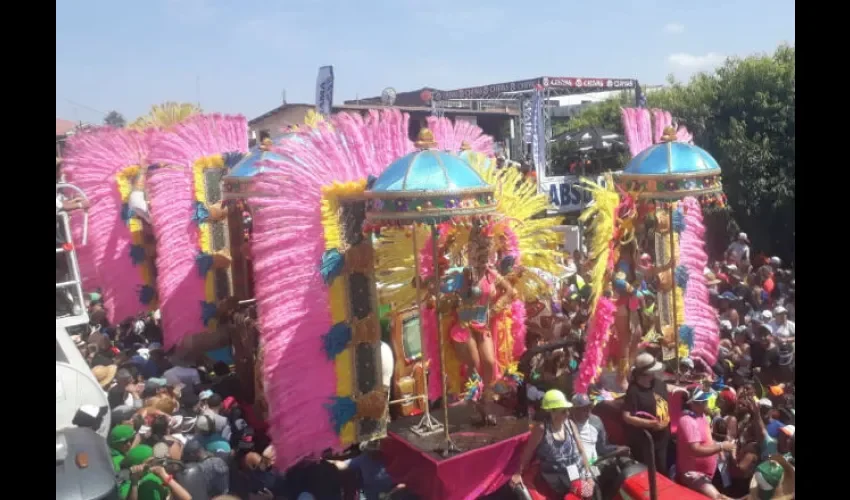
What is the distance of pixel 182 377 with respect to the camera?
6.79 metres

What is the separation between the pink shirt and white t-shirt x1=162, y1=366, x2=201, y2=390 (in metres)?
4.27

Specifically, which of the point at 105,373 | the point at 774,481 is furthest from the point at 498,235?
the point at 105,373

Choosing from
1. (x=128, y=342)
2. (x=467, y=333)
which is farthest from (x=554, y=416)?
(x=128, y=342)

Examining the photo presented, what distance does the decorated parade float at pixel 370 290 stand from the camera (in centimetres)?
498

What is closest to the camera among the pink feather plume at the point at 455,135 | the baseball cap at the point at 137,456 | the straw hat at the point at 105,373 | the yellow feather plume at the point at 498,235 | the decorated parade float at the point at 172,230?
the baseball cap at the point at 137,456

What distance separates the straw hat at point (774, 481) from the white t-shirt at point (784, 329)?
3611mm

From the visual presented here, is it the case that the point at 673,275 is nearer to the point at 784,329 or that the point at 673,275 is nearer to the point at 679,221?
the point at 679,221

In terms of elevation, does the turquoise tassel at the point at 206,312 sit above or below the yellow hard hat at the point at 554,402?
above

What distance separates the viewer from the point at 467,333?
568 centimetres

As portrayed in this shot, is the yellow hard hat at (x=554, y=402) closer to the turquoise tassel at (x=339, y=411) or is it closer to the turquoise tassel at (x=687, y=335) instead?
the turquoise tassel at (x=339, y=411)

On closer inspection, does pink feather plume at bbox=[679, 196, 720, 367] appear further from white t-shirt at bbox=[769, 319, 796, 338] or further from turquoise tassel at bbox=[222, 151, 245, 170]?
turquoise tassel at bbox=[222, 151, 245, 170]

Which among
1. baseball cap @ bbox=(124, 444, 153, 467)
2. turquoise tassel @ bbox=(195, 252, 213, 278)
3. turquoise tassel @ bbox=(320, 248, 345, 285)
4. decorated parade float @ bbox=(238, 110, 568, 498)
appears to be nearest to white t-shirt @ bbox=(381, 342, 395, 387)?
decorated parade float @ bbox=(238, 110, 568, 498)

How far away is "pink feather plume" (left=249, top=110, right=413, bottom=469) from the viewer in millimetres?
5168

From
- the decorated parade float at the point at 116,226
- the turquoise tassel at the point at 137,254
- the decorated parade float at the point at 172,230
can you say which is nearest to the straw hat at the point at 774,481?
the decorated parade float at the point at 172,230
